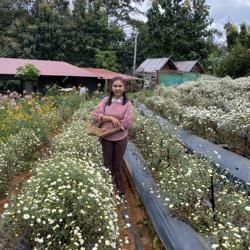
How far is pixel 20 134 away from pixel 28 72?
15.7 m

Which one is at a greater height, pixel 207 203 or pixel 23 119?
pixel 207 203

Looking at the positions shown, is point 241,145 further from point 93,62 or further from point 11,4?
point 11,4

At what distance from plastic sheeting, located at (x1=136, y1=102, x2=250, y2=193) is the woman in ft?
4.09

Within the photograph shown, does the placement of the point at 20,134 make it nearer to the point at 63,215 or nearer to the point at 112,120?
the point at 112,120

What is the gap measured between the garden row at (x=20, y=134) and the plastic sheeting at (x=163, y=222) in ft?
6.23

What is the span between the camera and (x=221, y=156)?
639cm

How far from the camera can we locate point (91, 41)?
36.0m

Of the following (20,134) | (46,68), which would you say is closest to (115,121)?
(20,134)

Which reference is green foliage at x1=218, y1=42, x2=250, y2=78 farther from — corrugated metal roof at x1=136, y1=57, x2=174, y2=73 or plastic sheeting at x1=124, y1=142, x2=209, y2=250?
plastic sheeting at x1=124, y1=142, x2=209, y2=250

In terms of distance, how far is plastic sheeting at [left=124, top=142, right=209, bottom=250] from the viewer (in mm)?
3454

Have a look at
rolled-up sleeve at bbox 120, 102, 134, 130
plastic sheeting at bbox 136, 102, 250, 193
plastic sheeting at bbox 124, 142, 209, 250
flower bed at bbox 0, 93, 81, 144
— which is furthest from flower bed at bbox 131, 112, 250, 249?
flower bed at bbox 0, 93, 81, 144

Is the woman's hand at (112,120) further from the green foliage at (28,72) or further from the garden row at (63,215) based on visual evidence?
the green foliage at (28,72)

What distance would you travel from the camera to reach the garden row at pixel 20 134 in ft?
18.0

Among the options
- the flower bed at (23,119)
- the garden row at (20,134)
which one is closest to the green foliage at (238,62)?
the garden row at (20,134)
